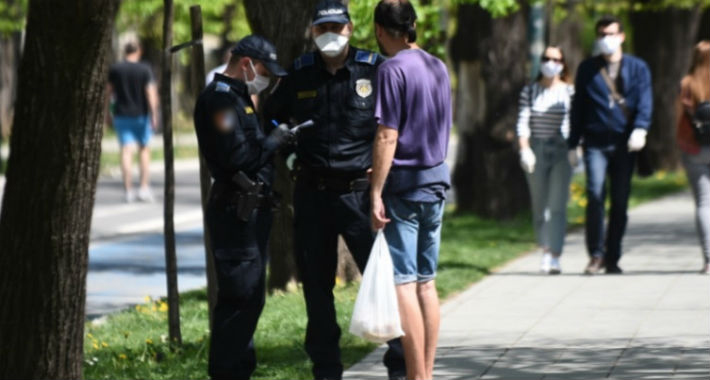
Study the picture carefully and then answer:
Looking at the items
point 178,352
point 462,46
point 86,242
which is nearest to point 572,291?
point 178,352

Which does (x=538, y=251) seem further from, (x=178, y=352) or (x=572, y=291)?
(x=178, y=352)

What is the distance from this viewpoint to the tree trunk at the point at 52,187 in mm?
6289

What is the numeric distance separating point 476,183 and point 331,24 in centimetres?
985

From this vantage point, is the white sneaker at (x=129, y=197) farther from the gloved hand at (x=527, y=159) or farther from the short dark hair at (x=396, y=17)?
the short dark hair at (x=396, y=17)

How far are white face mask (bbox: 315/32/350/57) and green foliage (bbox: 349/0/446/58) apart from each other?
113 inches

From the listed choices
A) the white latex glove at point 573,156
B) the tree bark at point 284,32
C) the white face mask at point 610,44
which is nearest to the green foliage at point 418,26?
the tree bark at point 284,32

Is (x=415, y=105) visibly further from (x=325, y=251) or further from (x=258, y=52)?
(x=325, y=251)

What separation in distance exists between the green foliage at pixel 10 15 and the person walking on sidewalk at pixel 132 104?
798 centimetres

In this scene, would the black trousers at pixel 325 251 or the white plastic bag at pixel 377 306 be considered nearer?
the white plastic bag at pixel 377 306

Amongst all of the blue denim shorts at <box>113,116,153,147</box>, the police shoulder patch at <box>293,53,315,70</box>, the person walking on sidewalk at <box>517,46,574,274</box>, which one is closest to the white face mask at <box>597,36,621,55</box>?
the person walking on sidewalk at <box>517,46,574,274</box>

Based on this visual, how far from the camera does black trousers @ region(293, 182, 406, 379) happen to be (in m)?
7.67

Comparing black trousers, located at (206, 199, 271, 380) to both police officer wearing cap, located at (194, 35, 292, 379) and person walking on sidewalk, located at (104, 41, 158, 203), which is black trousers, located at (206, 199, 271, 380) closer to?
police officer wearing cap, located at (194, 35, 292, 379)

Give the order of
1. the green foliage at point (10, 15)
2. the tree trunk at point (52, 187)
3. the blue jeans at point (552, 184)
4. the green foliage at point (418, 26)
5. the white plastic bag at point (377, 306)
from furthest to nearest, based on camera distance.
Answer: the green foliage at point (10, 15) → the blue jeans at point (552, 184) → the green foliage at point (418, 26) → the white plastic bag at point (377, 306) → the tree trunk at point (52, 187)

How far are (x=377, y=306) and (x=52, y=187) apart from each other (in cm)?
160
